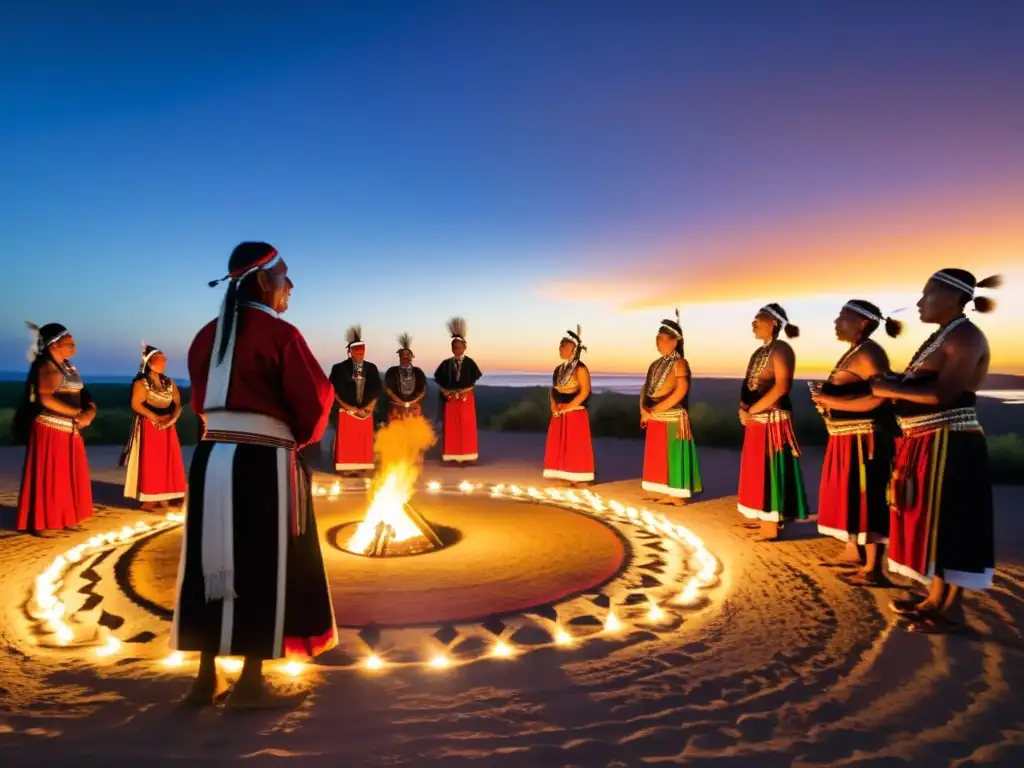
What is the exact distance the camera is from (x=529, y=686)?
356cm

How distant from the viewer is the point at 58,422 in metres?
6.71

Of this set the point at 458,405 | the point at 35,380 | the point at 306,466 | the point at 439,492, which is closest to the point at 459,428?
the point at 458,405

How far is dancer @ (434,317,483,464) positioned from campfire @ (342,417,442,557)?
17.4ft

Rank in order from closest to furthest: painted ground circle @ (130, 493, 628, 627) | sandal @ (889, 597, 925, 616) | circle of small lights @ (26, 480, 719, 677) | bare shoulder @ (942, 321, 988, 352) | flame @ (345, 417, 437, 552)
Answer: circle of small lights @ (26, 480, 719, 677) < bare shoulder @ (942, 321, 988, 352) < sandal @ (889, 597, 925, 616) < painted ground circle @ (130, 493, 628, 627) < flame @ (345, 417, 437, 552)

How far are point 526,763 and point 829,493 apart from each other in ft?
12.8

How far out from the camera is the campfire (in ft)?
20.0

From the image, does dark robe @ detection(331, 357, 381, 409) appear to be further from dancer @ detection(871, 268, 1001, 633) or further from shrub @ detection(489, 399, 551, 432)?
shrub @ detection(489, 399, 551, 432)

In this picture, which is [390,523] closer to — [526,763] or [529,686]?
[529,686]

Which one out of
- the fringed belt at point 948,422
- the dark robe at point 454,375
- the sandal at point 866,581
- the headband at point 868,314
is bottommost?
the sandal at point 866,581

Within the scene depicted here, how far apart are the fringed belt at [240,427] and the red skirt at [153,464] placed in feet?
16.6

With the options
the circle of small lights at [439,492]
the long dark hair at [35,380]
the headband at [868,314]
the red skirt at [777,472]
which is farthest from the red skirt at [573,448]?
the long dark hair at [35,380]

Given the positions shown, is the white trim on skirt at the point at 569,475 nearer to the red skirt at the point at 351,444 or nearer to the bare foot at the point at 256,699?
the red skirt at the point at 351,444

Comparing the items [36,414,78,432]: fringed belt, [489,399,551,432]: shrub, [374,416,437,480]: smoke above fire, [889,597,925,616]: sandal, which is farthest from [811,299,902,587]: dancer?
[489,399,551,432]: shrub

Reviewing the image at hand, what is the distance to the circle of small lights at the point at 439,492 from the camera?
3.90 metres
